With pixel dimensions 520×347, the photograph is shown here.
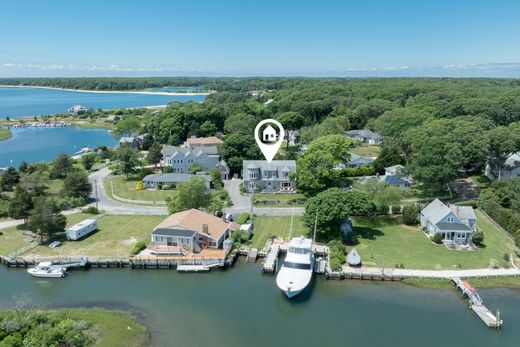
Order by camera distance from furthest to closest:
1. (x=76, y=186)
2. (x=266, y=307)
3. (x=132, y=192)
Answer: (x=132, y=192) → (x=76, y=186) → (x=266, y=307)

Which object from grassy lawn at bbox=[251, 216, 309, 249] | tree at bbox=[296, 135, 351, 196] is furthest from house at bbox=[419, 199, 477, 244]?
tree at bbox=[296, 135, 351, 196]

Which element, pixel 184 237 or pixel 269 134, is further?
pixel 269 134

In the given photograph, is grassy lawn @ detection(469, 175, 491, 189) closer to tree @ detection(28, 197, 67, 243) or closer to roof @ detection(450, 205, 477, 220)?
roof @ detection(450, 205, 477, 220)

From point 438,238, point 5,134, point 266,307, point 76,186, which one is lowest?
point 5,134

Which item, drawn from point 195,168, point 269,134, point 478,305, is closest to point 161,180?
point 195,168

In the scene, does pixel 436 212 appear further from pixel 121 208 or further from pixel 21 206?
pixel 21 206

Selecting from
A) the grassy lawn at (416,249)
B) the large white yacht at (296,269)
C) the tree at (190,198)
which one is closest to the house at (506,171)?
the grassy lawn at (416,249)

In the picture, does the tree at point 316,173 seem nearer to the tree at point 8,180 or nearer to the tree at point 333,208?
the tree at point 333,208
